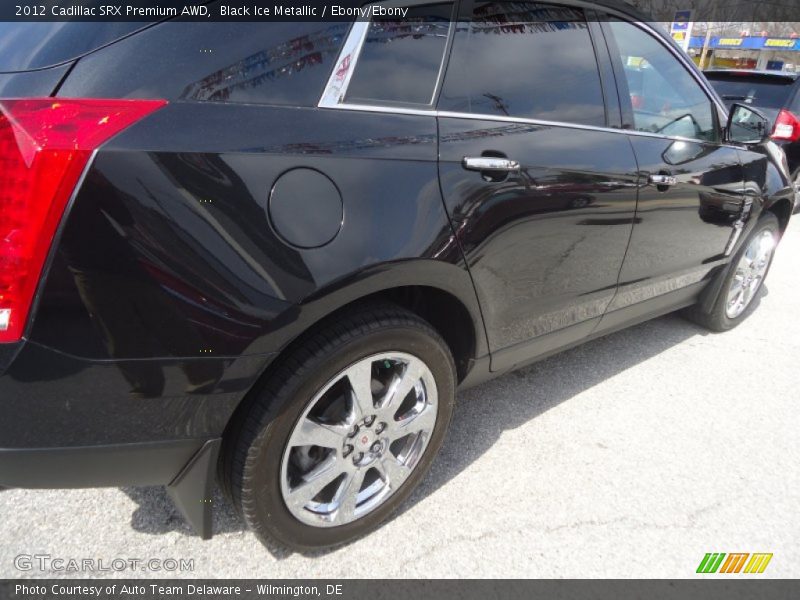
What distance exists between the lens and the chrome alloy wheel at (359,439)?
64.9 inches

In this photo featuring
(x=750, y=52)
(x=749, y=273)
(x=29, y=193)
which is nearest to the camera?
(x=29, y=193)

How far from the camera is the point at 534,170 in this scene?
190 cm

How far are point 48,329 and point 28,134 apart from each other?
40 cm

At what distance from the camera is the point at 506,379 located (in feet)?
9.72

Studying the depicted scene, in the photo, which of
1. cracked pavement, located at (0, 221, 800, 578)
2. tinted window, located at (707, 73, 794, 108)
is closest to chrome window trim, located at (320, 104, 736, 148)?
cracked pavement, located at (0, 221, 800, 578)

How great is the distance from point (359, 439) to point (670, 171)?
1.88 meters

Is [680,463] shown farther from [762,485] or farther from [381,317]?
[381,317]

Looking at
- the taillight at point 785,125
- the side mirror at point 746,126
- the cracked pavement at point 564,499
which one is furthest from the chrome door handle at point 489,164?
the taillight at point 785,125

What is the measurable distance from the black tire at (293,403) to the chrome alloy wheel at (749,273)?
273 cm

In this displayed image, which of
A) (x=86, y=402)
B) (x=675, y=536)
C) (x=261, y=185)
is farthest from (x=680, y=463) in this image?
(x=86, y=402)

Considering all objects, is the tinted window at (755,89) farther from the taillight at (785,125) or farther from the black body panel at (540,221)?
the black body panel at (540,221)

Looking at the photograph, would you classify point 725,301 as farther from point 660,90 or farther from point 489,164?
point 489,164

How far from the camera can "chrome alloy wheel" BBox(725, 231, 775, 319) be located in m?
3.59

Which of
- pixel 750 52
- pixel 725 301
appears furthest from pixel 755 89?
pixel 750 52
